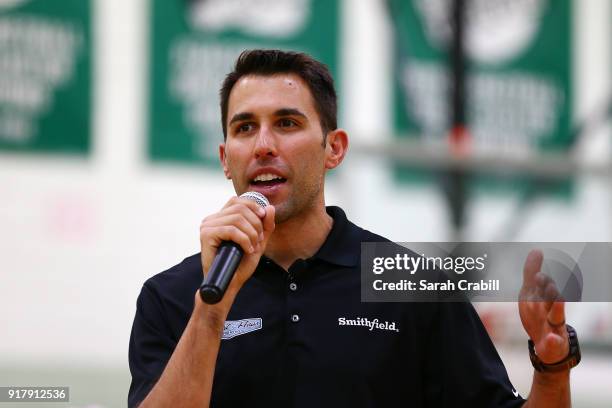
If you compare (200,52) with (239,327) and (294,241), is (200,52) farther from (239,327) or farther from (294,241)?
(239,327)

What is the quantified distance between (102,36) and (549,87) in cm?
304

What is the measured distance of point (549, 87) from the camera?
6.34 m

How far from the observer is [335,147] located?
2.22 meters

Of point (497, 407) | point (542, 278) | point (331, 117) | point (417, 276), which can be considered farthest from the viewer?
point (331, 117)

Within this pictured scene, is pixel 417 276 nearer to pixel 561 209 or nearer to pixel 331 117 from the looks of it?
pixel 331 117

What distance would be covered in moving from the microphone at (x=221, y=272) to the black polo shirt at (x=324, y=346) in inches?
11.2

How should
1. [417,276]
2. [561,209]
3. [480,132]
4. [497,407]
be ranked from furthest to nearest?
[480,132], [561,209], [417,276], [497,407]

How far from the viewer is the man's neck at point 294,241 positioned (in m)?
2.08

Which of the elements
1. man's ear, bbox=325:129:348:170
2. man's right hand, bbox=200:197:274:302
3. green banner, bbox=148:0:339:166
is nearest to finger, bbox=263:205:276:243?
man's right hand, bbox=200:197:274:302

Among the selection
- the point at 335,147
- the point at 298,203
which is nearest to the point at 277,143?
the point at 298,203

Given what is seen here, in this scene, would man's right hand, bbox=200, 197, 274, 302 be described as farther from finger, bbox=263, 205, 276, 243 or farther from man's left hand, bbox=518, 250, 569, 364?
man's left hand, bbox=518, 250, 569, 364

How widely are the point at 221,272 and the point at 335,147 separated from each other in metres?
0.66

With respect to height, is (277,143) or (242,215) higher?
(277,143)

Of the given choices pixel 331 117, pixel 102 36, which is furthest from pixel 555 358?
pixel 102 36
